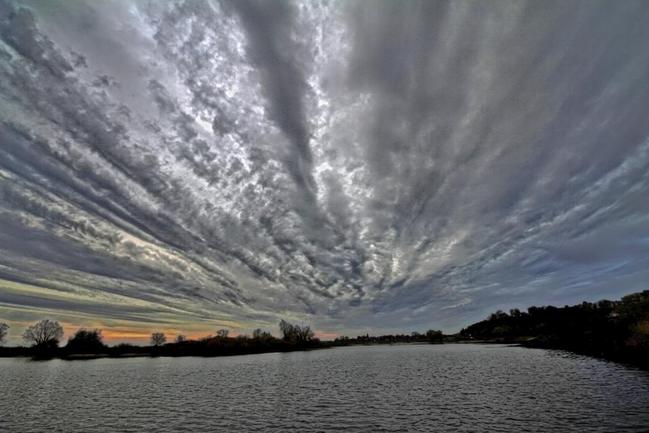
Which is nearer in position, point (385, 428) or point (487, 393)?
point (385, 428)

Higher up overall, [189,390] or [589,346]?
[589,346]

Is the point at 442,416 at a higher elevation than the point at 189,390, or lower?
lower

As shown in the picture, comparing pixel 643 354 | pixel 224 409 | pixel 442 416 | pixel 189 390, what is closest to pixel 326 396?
pixel 224 409

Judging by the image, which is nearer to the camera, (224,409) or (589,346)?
(224,409)

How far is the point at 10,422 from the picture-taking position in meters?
39.1

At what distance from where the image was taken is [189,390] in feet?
207

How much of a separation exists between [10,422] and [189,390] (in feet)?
91.1

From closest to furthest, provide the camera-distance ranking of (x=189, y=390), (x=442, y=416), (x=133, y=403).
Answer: (x=442, y=416), (x=133, y=403), (x=189, y=390)

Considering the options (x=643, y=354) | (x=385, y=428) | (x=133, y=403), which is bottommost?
(x=385, y=428)

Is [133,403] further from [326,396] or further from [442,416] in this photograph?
[442,416]

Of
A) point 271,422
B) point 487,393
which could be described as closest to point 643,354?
point 487,393

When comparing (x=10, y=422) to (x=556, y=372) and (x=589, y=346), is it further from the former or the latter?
(x=589, y=346)

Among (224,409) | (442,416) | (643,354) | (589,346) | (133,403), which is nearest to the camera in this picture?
(442,416)

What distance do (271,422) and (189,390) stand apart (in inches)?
1284
